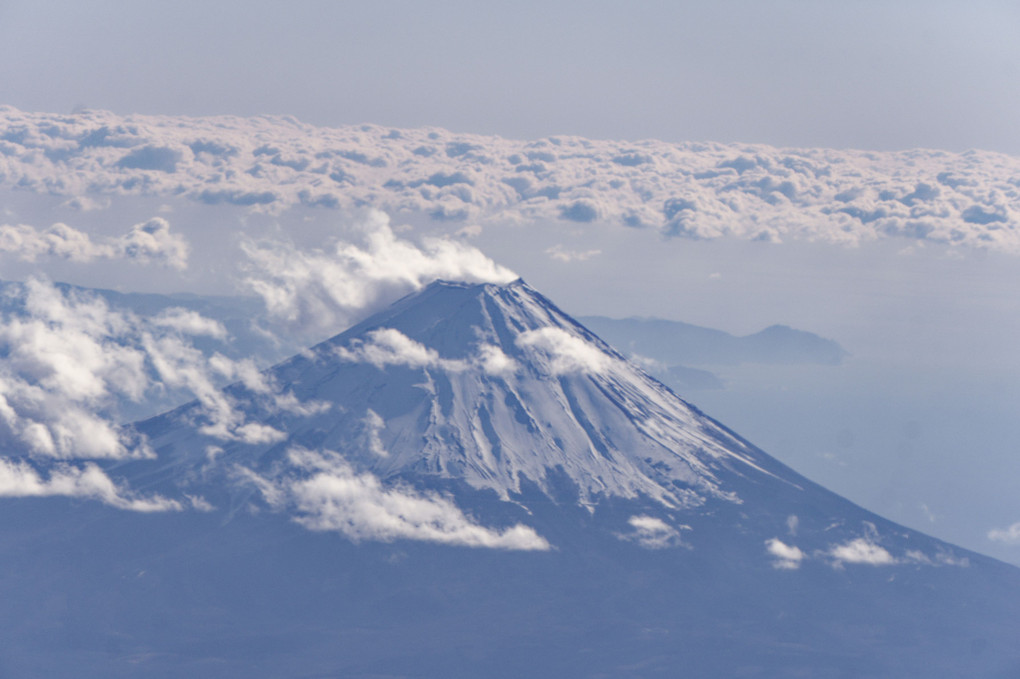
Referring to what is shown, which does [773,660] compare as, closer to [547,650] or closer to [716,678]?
[716,678]

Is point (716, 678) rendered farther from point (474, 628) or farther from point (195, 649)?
point (195, 649)

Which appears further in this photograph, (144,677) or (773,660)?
(773,660)

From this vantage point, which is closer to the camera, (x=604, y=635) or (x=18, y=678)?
(x=18, y=678)

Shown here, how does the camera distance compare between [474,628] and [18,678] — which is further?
[474,628]

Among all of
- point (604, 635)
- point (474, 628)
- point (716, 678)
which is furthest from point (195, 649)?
point (716, 678)

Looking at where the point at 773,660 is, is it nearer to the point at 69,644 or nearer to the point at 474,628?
the point at 474,628

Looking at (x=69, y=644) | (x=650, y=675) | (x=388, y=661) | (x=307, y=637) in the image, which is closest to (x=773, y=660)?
(x=650, y=675)

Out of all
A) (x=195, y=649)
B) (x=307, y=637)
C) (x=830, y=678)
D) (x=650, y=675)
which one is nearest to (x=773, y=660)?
(x=830, y=678)
